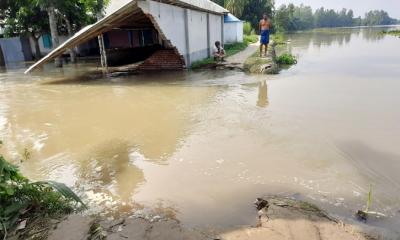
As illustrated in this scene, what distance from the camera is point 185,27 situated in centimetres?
1452

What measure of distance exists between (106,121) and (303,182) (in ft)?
15.3

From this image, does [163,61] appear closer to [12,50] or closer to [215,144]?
[215,144]

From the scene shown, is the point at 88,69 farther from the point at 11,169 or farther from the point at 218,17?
the point at 11,169

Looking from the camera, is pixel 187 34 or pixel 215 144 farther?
pixel 187 34

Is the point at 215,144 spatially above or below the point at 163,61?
below

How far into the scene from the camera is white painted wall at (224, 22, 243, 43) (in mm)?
29438

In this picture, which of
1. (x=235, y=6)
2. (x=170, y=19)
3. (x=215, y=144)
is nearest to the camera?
(x=215, y=144)

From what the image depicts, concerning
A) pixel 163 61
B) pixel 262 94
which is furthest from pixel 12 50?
pixel 262 94

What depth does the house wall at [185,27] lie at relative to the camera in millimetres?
12125

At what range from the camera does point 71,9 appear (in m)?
18.1

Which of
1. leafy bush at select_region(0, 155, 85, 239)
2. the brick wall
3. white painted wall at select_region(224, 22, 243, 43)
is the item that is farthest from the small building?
leafy bush at select_region(0, 155, 85, 239)

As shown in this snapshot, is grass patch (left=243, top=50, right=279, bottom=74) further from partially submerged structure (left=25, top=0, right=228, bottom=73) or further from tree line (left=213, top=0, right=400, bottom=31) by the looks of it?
tree line (left=213, top=0, right=400, bottom=31)

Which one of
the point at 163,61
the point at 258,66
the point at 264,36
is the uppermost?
the point at 264,36

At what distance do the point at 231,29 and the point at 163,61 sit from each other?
15.9 m
